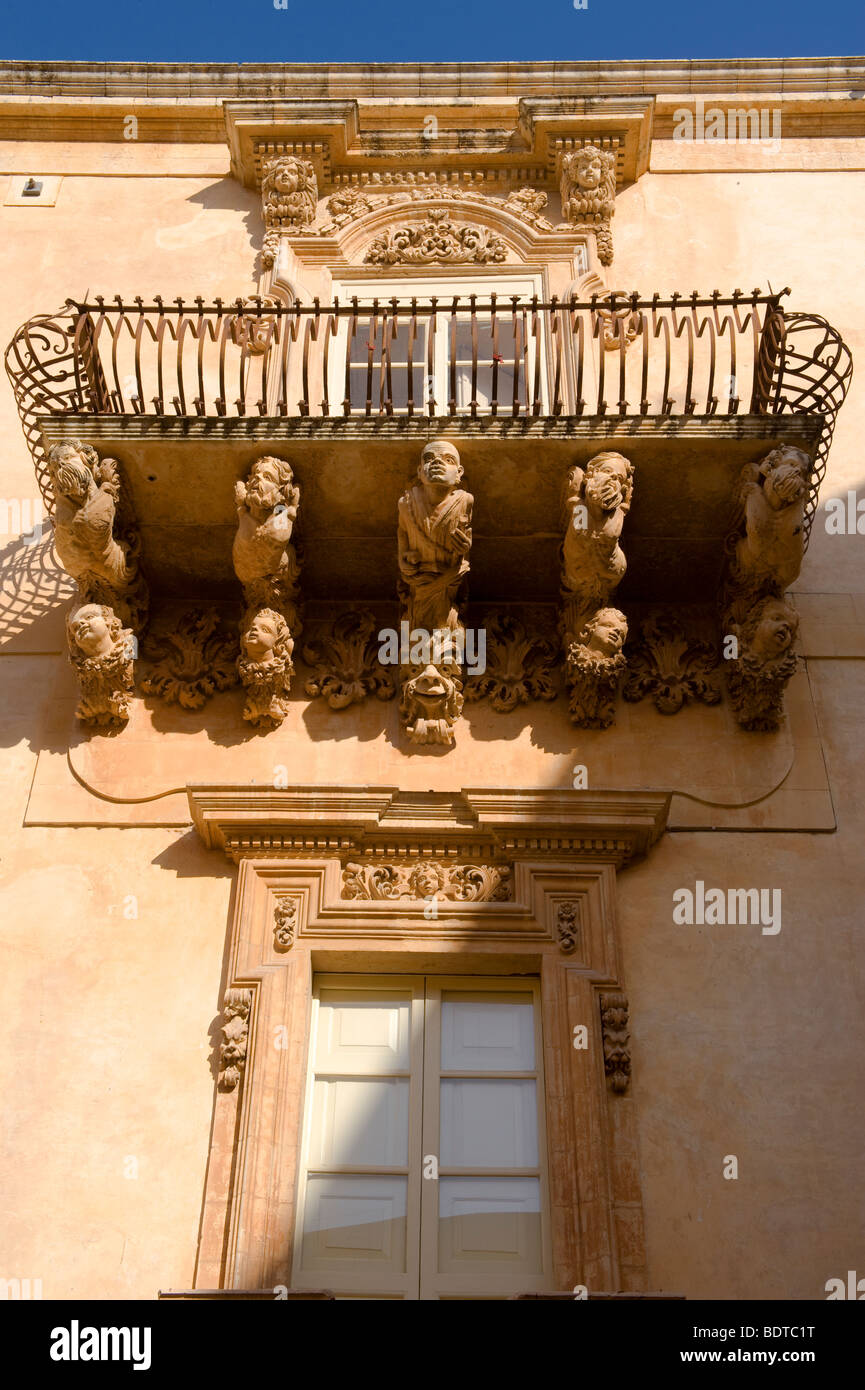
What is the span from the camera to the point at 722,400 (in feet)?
30.0

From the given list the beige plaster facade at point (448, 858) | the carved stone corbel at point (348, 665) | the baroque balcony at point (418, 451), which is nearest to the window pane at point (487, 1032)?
the beige plaster facade at point (448, 858)

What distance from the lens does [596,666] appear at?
25.1ft

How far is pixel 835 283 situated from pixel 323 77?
149 inches

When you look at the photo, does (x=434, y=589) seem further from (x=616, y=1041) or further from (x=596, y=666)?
(x=616, y=1041)

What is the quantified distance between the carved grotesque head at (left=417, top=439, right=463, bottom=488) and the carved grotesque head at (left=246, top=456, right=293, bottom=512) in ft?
2.17

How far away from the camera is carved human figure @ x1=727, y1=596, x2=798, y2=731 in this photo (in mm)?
7680

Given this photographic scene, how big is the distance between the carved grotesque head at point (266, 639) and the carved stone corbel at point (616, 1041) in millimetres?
2325

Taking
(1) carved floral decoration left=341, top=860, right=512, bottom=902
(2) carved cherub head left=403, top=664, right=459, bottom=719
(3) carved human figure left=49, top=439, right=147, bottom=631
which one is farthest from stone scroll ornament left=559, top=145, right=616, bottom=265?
(1) carved floral decoration left=341, top=860, right=512, bottom=902

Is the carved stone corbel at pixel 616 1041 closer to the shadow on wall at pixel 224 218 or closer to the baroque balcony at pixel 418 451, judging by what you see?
the baroque balcony at pixel 418 451

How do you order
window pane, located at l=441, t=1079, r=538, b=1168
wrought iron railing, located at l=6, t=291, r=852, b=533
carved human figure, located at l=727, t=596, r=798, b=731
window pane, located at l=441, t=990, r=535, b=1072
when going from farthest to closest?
1. wrought iron railing, located at l=6, t=291, r=852, b=533
2. carved human figure, located at l=727, t=596, r=798, b=731
3. window pane, located at l=441, t=990, r=535, b=1072
4. window pane, located at l=441, t=1079, r=538, b=1168

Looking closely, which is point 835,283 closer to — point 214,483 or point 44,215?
point 214,483

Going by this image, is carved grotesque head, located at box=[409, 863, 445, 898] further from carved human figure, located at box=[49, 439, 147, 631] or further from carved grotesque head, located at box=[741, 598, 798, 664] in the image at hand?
carved human figure, located at box=[49, 439, 147, 631]
